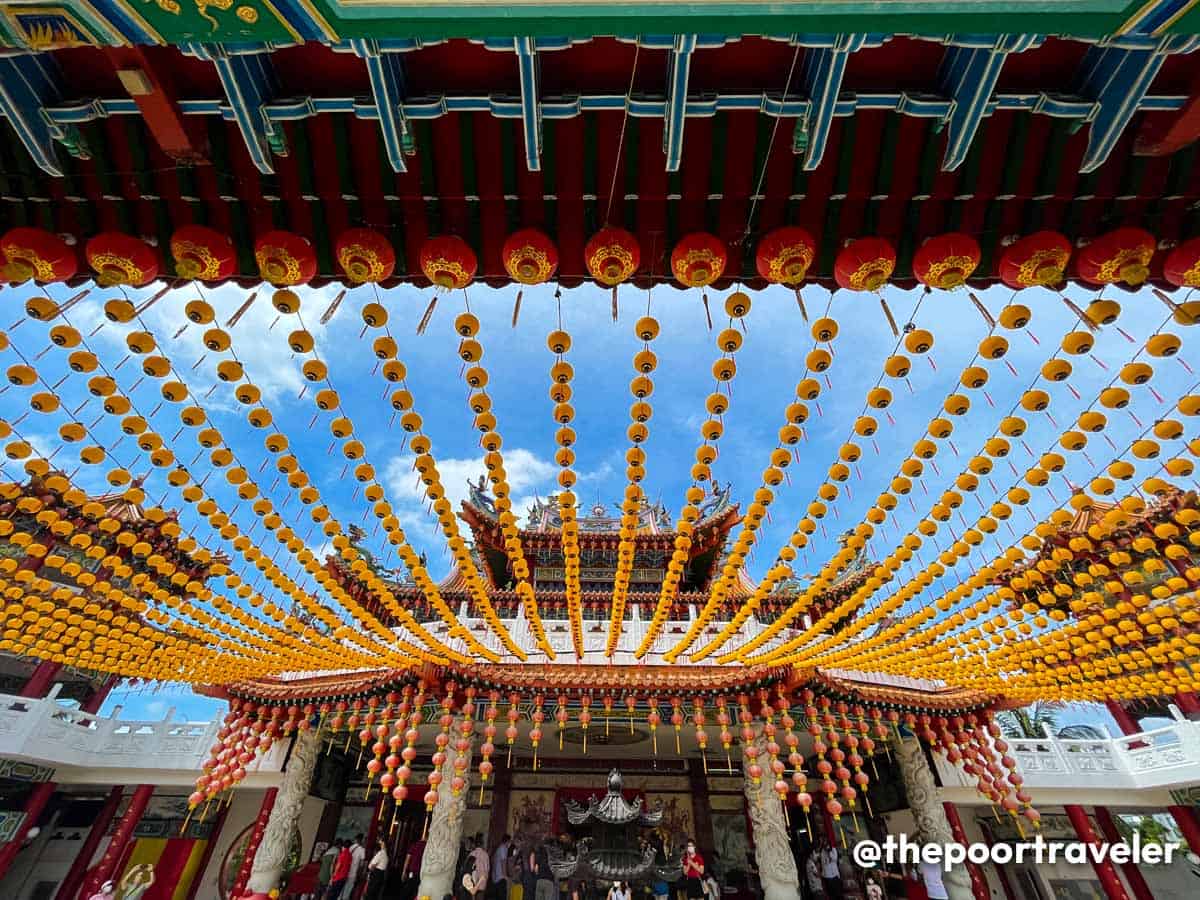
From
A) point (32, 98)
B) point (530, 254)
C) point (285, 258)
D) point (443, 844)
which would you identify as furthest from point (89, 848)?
point (530, 254)

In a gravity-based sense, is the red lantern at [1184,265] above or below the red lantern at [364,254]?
below

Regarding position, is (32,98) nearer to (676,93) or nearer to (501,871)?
(676,93)

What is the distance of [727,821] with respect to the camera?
40.1 ft

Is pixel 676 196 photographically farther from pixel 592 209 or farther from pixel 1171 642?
pixel 1171 642

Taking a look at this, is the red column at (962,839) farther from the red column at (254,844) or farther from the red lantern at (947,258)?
the red column at (254,844)

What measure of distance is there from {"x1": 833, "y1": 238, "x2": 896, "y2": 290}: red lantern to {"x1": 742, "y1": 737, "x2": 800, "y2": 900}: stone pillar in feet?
28.5

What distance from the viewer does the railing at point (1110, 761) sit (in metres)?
11.3

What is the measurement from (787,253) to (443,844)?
32.9 ft

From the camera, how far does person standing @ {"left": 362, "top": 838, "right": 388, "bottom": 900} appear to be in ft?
34.1

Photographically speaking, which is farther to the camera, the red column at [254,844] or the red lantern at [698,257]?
the red column at [254,844]

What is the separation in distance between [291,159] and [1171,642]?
11.5 metres

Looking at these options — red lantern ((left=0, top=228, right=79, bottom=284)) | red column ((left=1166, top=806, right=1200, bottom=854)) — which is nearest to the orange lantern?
red lantern ((left=0, top=228, right=79, bottom=284))

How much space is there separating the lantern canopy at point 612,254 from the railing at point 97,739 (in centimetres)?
1356

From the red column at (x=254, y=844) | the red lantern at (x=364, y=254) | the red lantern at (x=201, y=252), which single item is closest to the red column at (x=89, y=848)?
the red column at (x=254, y=844)
